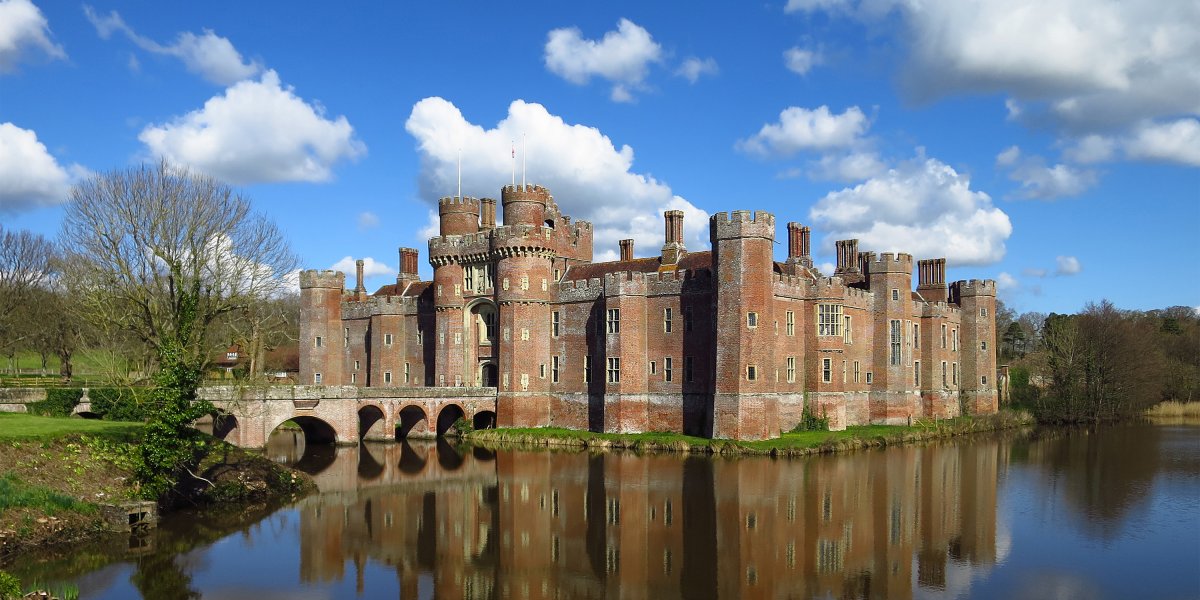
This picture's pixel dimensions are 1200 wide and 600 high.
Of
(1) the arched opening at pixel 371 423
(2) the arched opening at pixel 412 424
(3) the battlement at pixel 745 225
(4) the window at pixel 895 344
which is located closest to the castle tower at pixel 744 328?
(3) the battlement at pixel 745 225

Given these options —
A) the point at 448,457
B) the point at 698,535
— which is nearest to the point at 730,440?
the point at 448,457

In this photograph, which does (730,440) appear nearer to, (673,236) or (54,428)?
(673,236)

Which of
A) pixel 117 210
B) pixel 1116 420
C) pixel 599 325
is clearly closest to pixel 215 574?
pixel 117 210

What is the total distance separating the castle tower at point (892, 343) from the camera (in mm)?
49844

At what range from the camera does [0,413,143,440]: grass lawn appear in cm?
2556

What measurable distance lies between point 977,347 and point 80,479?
173 ft

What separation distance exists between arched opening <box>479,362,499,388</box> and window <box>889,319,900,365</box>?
2294 centimetres

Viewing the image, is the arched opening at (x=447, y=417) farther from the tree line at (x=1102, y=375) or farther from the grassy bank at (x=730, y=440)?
the tree line at (x=1102, y=375)

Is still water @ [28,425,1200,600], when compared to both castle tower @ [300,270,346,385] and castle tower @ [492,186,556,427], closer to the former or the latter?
castle tower @ [492,186,556,427]

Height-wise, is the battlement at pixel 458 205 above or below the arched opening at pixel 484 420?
above

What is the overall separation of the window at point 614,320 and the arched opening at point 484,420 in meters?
9.82

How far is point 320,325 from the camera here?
184ft

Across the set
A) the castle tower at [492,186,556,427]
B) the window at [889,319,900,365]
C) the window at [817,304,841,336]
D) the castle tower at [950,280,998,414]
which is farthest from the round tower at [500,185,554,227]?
the castle tower at [950,280,998,414]

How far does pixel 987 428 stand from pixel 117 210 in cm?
4873
